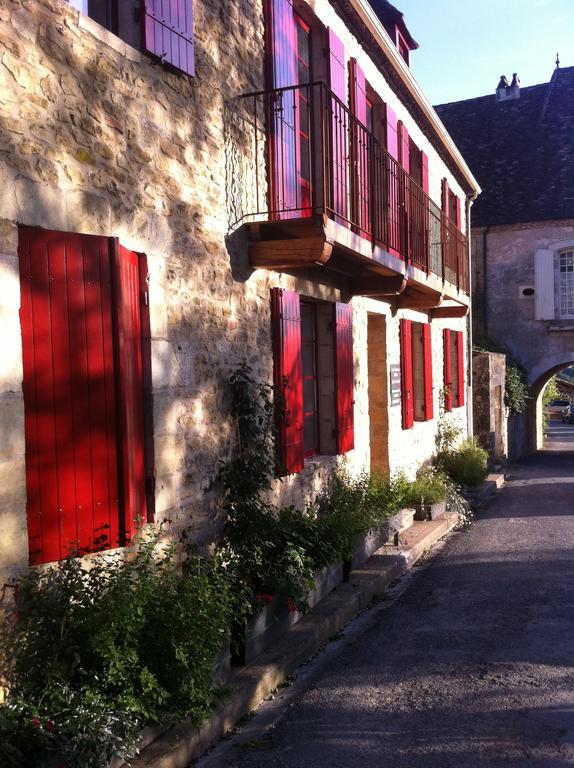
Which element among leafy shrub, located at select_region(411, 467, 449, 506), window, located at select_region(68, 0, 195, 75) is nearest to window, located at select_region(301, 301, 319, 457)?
leafy shrub, located at select_region(411, 467, 449, 506)

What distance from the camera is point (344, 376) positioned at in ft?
25.9

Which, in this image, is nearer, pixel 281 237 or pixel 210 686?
pixel 210 686

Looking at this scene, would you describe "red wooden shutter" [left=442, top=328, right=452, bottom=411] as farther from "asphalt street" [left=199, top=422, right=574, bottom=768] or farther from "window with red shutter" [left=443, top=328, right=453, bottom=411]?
"asphalt street" [left=199, top=422, right=574, bottom=768]

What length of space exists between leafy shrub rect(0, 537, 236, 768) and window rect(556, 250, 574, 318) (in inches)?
697

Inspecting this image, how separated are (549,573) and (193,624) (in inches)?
190

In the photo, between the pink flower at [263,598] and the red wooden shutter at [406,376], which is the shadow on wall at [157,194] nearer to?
the pink flower at [263,598]

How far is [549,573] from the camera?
752cm

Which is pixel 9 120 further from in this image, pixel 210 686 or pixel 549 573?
pixel 549 573

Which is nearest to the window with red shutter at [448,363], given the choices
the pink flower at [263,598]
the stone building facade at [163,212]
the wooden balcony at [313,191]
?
the wooden balcony at [313,191]

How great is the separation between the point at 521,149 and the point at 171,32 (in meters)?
19.1

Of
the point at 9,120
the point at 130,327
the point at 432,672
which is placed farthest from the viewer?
the point at 432,672

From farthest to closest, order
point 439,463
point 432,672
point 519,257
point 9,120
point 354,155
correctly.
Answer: point 519,257 < point 439,463 < point 354,155 < point 432,672 < point 9,120

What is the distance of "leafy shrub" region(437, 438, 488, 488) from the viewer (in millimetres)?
12375

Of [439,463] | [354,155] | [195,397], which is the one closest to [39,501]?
[195,397]
